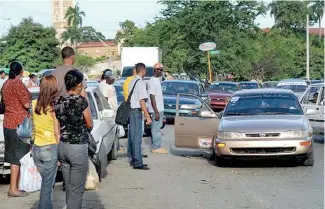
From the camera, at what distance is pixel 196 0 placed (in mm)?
47531

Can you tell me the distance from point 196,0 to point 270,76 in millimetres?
24513

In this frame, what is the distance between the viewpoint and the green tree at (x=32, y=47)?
252 ft

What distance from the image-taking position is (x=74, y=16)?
371 feet

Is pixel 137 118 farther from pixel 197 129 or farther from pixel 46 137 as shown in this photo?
pixel 46 137

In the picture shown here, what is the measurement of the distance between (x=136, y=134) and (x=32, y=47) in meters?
70.2

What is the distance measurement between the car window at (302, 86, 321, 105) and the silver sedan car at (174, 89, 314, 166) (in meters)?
3.88

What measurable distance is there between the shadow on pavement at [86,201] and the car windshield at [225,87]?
2206cm

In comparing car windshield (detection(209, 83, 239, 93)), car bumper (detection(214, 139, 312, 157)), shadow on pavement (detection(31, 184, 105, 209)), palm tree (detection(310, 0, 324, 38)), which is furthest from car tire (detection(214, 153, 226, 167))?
palm tree (detection(310, 0, 324, 38))

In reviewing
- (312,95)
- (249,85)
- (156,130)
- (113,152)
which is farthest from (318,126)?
(249,85)

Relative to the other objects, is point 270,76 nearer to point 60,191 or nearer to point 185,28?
point 185,28

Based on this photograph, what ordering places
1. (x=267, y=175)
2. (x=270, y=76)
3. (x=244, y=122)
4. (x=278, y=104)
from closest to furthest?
(x=267, y=175) → (x=244, y=122) → (x=278, y=104) → (x=270, y=76)

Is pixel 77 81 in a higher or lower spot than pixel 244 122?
higher

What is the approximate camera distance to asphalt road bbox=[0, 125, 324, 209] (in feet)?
27.9

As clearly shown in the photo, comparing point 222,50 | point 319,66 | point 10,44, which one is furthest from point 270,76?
point 10,44
